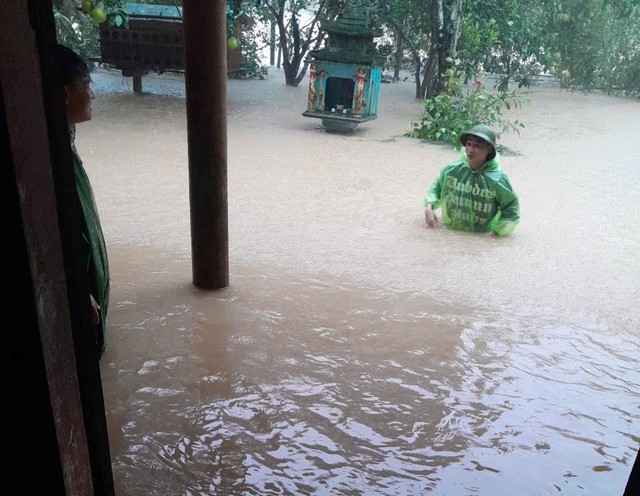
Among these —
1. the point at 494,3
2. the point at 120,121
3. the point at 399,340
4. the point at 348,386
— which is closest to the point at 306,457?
the point at 348,386

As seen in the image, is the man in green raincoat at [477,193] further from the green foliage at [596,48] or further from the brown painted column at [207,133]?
the green foliage at [596,48]

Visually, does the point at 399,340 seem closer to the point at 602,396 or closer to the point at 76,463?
the point at 602,396

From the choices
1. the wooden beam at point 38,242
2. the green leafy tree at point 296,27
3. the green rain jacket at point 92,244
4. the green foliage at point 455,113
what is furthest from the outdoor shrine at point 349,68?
the wooden beam at point 38,242

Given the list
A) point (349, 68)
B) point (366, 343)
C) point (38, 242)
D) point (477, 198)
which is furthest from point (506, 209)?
point (349, 68)

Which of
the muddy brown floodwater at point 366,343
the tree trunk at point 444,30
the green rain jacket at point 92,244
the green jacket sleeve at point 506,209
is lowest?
the muddy brown floodwater at point 366,343

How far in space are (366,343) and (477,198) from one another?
2.29m

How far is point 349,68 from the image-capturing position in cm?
917

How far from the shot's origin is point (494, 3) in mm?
11359

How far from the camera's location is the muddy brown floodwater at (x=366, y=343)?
229cm

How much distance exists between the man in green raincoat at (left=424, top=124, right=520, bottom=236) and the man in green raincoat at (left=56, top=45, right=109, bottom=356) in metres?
3.17

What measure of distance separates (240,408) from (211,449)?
292 millimetres

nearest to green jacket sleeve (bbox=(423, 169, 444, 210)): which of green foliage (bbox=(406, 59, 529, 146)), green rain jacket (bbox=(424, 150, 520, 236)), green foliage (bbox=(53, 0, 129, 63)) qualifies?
green rain jacket (bbox=(424, 150, 520, 236))

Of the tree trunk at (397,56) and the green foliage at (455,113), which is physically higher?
the tree trunk at (397,56)

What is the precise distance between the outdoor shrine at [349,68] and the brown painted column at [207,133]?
5.99 m
